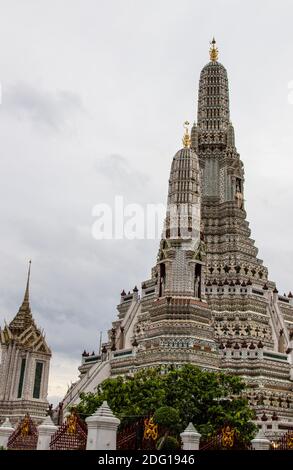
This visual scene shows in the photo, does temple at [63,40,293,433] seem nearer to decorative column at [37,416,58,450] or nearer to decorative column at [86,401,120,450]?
decorative column at [37,416,58,450]

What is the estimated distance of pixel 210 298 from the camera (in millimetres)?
53375

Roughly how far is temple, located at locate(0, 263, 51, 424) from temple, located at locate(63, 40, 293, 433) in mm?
3306

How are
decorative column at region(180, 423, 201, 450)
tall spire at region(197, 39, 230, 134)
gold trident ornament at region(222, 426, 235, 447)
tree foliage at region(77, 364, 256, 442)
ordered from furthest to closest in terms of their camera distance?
tall spire at region(197, 39, 230, 134) < tree foliage at region(77, 364, 256, 442) < gold trident ornament at region(222, 426, 235, 447) < decorative column at region(180, 423, 201, 450)

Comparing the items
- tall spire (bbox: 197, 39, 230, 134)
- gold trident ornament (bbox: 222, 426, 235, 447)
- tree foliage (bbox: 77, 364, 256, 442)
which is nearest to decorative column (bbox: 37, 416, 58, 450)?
gold trident ornament (bbox: 222, 426, 235, 447)

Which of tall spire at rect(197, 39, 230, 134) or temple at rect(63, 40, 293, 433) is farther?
tall spire at rect(197, 39, 230, 134)

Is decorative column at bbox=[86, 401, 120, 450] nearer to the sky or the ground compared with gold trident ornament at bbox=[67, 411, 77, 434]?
nearer to the ground

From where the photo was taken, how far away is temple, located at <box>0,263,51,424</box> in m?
49.0

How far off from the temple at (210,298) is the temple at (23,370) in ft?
10.8

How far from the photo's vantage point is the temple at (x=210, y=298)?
44281 millimetres

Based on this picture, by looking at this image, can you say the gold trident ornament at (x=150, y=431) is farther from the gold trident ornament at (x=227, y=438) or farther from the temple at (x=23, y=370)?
the temple at (x=23, y=370)

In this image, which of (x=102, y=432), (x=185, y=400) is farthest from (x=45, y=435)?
(x=185, y=400)

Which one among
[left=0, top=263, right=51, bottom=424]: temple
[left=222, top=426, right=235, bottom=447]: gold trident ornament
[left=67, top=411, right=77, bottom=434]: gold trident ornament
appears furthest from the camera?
[left=0, top=263, right=51, bottom=424]: temple

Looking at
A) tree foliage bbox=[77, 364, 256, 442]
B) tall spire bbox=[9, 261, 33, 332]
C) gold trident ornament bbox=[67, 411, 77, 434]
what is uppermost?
tall spire bbox=[9, 261, 33, 332]
